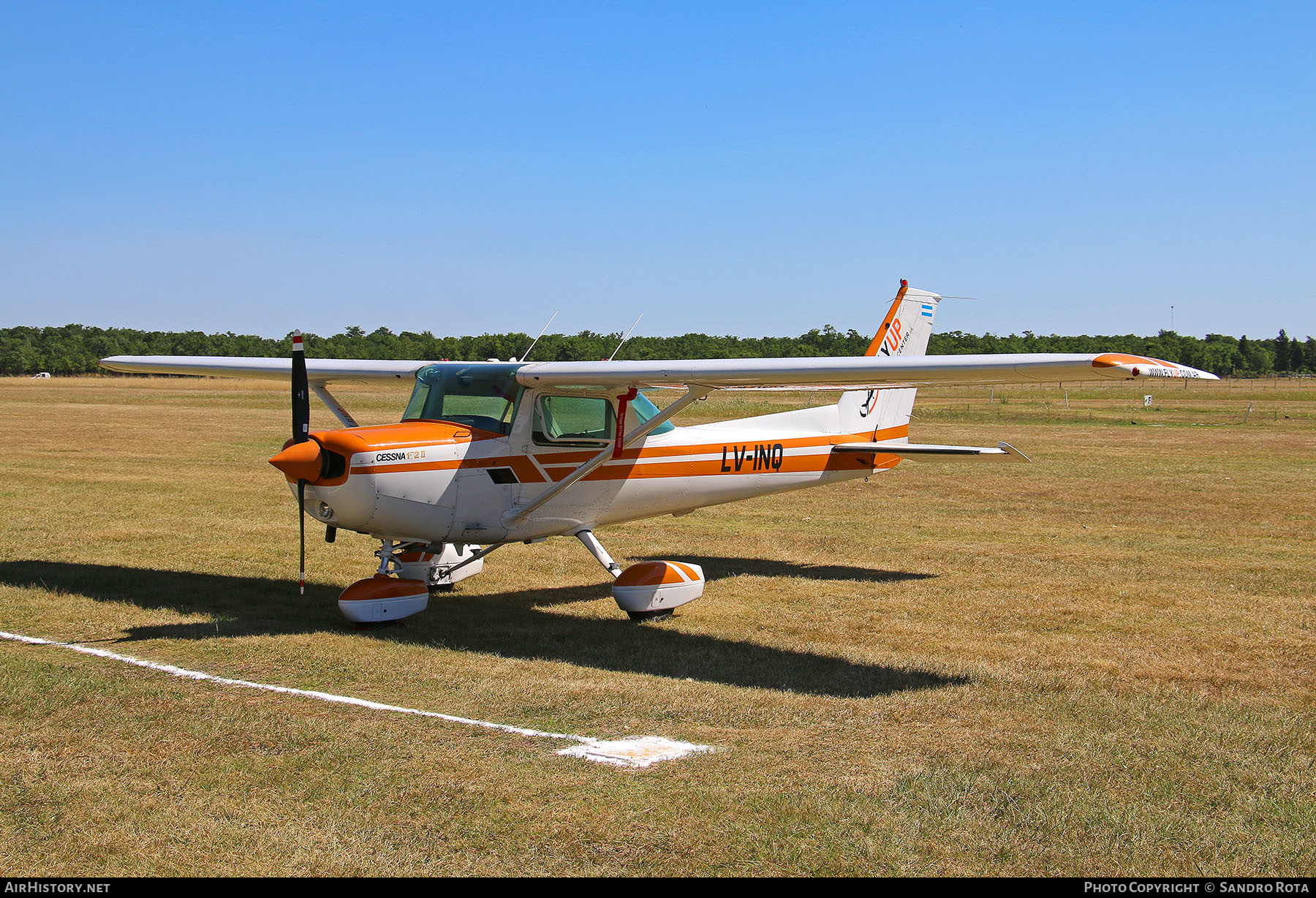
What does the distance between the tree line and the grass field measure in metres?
5.73

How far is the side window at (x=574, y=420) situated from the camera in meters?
8.84

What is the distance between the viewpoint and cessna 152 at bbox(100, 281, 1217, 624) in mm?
7664

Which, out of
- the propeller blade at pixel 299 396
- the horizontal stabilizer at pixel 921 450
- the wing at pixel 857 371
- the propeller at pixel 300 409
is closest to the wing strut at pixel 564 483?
the wing at pixel 857 371

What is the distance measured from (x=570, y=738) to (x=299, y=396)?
383cm

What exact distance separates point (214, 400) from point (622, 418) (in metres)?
44.2

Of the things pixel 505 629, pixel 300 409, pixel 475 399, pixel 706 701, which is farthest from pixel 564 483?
pixel 706 701

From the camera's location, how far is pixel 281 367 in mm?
10992

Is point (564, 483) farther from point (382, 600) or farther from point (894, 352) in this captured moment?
point (894, 352)

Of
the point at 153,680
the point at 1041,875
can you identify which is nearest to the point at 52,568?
the point at 153,680

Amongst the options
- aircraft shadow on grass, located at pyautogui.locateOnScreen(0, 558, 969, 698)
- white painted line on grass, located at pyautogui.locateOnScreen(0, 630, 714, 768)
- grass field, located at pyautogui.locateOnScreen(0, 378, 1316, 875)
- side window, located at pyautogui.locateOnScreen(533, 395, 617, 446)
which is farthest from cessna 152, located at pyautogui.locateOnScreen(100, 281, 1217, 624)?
white painted line on grass, located at pyautogui.locateOnScreen(0, 630, 714, 768)

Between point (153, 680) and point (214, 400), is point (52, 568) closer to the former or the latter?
point (153, 680)

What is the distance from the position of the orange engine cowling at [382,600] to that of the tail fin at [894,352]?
191 inches

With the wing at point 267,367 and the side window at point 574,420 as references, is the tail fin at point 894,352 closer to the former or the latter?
the side window at point 574,420
